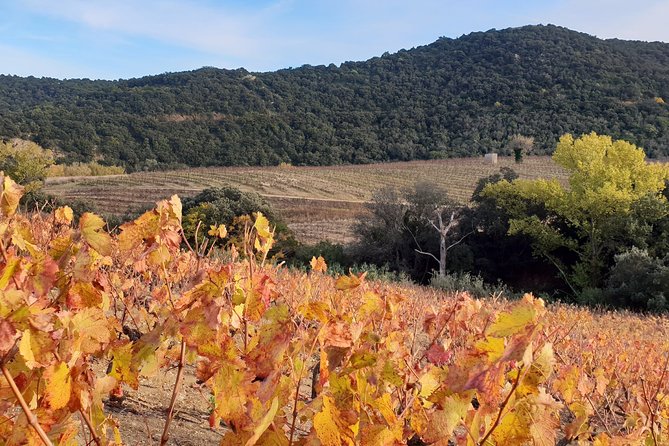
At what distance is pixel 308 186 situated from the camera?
32.9 metres

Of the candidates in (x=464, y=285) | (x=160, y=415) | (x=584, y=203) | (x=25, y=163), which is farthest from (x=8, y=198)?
(x=25, y=163)

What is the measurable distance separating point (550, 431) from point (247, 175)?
1362 inches

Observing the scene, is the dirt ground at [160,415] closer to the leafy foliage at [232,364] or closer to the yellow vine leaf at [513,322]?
the leafy foliage at [232,364]

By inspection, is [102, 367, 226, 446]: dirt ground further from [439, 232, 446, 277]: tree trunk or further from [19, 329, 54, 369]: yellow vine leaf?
[439, 232, 446, 277]: tree trunk

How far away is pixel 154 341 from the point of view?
106cm

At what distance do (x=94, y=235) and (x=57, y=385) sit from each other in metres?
0.26

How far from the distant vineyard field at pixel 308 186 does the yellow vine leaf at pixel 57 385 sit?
21.5 meters

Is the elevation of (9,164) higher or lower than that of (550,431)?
lower

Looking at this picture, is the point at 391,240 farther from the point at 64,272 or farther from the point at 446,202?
the point at 64,272

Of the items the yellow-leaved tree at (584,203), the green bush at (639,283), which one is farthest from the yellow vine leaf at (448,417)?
the yellow-leaved tree at (584,203)

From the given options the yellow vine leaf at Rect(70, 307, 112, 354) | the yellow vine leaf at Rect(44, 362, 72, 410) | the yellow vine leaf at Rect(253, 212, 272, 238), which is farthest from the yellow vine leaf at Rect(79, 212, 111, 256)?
the yellow vine leaf at Rect(253, 212, 272, 238)

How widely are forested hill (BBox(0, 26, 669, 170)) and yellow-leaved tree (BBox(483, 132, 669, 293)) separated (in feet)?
82.8

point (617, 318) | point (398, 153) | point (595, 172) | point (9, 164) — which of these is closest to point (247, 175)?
point (9, 164)

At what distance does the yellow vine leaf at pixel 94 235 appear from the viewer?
3.16 ft
